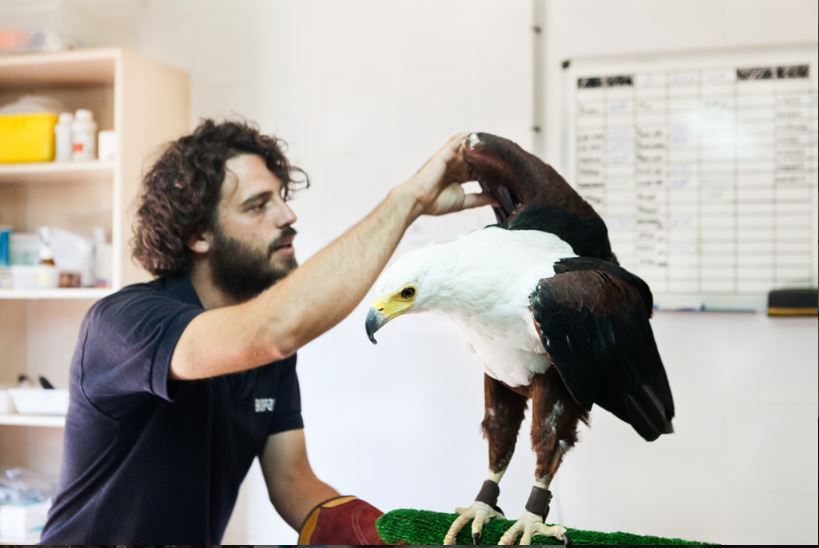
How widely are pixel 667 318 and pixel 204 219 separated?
669 millimetres

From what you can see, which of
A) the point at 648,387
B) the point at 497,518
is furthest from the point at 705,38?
the point at 497,518

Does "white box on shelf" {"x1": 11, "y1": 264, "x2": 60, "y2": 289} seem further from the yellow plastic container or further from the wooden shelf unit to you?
the yellow plastic container

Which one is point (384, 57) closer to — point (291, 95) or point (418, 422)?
point (291, 95)

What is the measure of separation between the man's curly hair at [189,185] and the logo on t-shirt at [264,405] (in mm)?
190

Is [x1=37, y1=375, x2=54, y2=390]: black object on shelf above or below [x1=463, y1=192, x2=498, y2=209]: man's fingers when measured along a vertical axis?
below

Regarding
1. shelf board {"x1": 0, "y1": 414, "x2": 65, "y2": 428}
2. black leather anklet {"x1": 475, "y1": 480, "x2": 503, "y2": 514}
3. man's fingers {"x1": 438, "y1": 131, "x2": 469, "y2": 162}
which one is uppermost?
man's fingers {"x1": 438, "y1": 131, "x2": 469, "y2": 162}

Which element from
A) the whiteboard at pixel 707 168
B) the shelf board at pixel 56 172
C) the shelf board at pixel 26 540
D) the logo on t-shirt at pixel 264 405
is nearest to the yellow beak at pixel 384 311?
the logo on t-shirt at pixel 264 405

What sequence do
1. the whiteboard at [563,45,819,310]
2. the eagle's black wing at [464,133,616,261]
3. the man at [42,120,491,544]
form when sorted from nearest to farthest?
the eagle's black wing at [464,133,616,261] < the man at [42,120,491,544] < the whiteboard at [563,45,819,310]

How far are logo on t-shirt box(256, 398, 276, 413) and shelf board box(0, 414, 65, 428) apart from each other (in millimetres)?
314

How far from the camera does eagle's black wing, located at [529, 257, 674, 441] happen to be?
60 cm

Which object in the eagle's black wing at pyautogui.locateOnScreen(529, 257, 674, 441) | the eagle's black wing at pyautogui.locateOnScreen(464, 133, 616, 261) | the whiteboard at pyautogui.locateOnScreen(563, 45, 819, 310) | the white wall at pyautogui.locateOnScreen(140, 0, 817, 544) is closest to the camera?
the eagle's black wing at pyautogui.locateOnScreen(529, 257, 674, 441)

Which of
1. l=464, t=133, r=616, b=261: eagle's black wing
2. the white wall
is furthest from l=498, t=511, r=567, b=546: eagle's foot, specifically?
the white wall

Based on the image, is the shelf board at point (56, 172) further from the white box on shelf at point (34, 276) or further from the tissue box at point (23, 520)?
the tissue box at point (23, 520)

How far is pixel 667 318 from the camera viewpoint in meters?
1.18
